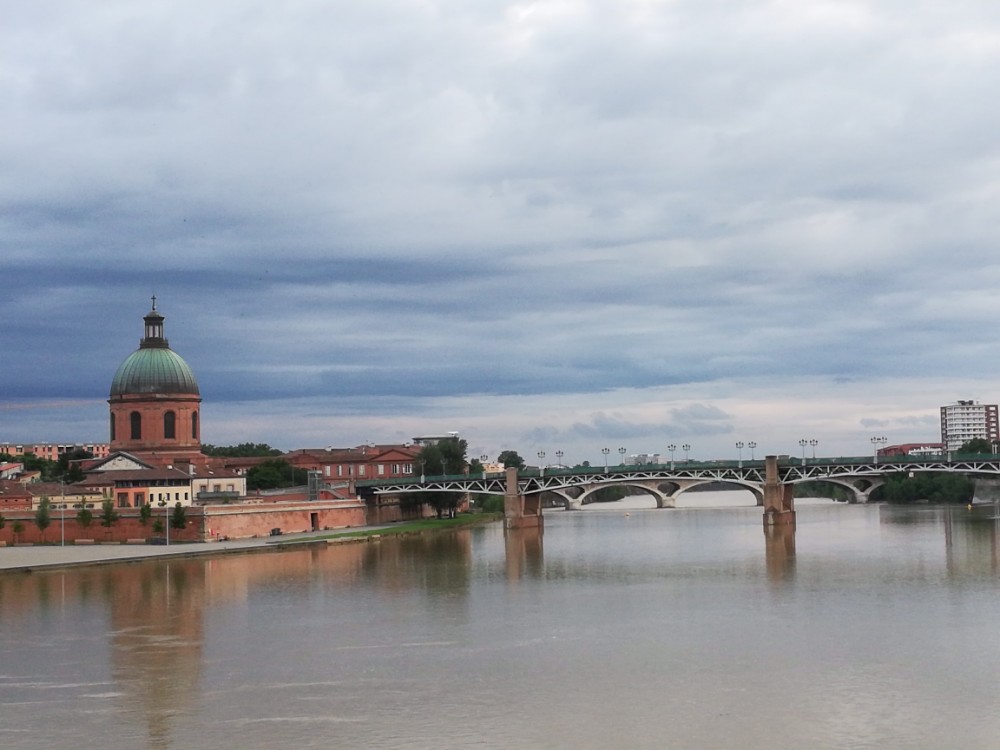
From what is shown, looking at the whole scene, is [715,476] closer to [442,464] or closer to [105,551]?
[442,464]

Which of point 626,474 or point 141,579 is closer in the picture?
point 141,579

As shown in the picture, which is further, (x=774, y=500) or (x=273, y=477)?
(x=273, y=477)

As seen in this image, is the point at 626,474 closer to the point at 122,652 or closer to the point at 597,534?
the point at 597,534

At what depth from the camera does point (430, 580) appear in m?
50.3

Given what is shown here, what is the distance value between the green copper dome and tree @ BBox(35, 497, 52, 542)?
1012 inches

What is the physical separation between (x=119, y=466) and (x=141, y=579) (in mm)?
43052

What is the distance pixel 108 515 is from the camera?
7144 centimetres

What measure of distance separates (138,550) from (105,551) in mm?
1581

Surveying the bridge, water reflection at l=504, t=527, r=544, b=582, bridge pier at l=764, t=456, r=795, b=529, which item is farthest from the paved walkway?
bridge pier at l=764, t=456, r=795, b=529

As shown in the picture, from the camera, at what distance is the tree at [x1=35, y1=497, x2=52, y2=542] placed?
7131 centimetres

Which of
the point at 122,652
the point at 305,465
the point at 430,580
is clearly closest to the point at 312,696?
the point at 122,652

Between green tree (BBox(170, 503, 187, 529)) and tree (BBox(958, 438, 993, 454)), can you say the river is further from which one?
tree (BBox(958, 438, 993, 454))

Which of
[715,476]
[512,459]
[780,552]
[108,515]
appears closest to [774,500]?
[715,476]

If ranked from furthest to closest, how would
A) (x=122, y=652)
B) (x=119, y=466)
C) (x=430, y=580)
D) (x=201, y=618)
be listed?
(x=119, y=466) < (x=430, y=580) < (x=201, y=618) < (x=122, y=652)
